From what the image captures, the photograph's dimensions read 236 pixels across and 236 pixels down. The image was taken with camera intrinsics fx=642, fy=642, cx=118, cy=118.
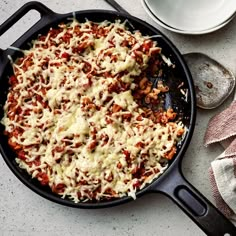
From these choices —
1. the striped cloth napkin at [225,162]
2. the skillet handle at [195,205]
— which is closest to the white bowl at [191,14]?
the striped cloth napkin at [225,162]

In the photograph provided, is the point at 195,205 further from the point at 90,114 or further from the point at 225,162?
the point at 90,114

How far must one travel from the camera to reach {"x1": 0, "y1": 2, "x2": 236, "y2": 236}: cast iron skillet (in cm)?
156

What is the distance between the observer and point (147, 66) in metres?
1.77

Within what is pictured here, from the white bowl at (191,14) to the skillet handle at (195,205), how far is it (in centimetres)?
44

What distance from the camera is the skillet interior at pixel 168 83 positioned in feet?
5.45

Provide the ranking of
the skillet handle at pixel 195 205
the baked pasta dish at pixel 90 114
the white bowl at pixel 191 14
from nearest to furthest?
the skillet handle at pixel 195 205
the baked pasta dish at pixel 90 114
the white bowl at pixel 191 14

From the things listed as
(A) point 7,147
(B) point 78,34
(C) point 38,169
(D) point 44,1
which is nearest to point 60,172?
(C) point 38,169

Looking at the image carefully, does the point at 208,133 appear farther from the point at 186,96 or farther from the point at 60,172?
the point at 60,172

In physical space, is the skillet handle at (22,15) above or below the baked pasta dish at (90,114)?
above

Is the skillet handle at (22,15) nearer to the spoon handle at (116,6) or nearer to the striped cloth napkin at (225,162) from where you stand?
the spoon handle at (116,6)

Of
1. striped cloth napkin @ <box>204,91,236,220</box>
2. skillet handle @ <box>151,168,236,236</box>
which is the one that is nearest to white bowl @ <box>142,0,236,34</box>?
striped cloth napkin @ <box>204,91,236,220</box>

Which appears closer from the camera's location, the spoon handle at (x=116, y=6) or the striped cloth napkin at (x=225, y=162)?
the striped cloth napkin at (x=225, y=162)

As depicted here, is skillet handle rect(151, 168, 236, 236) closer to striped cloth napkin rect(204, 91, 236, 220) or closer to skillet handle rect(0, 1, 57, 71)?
striped cloth napkin rect(204, 91, 236, 220)

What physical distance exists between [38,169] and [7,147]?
4.3 inches
